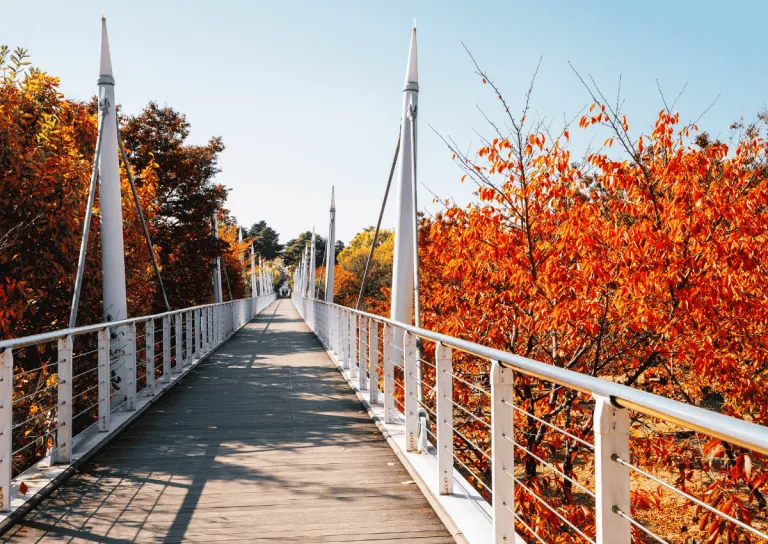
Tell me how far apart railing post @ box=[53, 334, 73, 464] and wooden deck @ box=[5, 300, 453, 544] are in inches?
7.5

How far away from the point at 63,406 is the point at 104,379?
100 centimetres

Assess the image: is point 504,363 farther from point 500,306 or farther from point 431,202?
point 431,202

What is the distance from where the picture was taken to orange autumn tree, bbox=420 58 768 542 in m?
6.23

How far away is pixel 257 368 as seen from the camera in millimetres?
11375

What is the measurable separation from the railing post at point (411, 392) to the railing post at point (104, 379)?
2.63m

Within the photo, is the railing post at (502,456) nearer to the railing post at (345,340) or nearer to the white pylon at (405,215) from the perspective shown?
the white pylon at (405,215)

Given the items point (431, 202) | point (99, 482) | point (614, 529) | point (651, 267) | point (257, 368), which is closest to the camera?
point (614, 529)

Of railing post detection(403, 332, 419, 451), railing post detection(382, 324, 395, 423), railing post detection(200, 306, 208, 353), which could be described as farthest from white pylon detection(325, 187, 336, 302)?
railing post detection(403, 332, 419, 451)

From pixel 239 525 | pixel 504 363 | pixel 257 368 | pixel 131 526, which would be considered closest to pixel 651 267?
pixel 504 363

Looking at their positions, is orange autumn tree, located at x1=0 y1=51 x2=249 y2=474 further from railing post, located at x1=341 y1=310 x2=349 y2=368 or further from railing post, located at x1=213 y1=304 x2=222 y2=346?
railing post, located at x1=213 y1=304 x2=222 y2=346

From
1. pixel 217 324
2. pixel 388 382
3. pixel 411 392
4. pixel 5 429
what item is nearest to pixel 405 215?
pixel 388 382

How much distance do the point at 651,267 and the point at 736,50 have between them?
381 centimetres

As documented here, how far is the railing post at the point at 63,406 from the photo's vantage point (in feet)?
15.5

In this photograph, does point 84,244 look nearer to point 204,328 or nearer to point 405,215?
point 405,215
